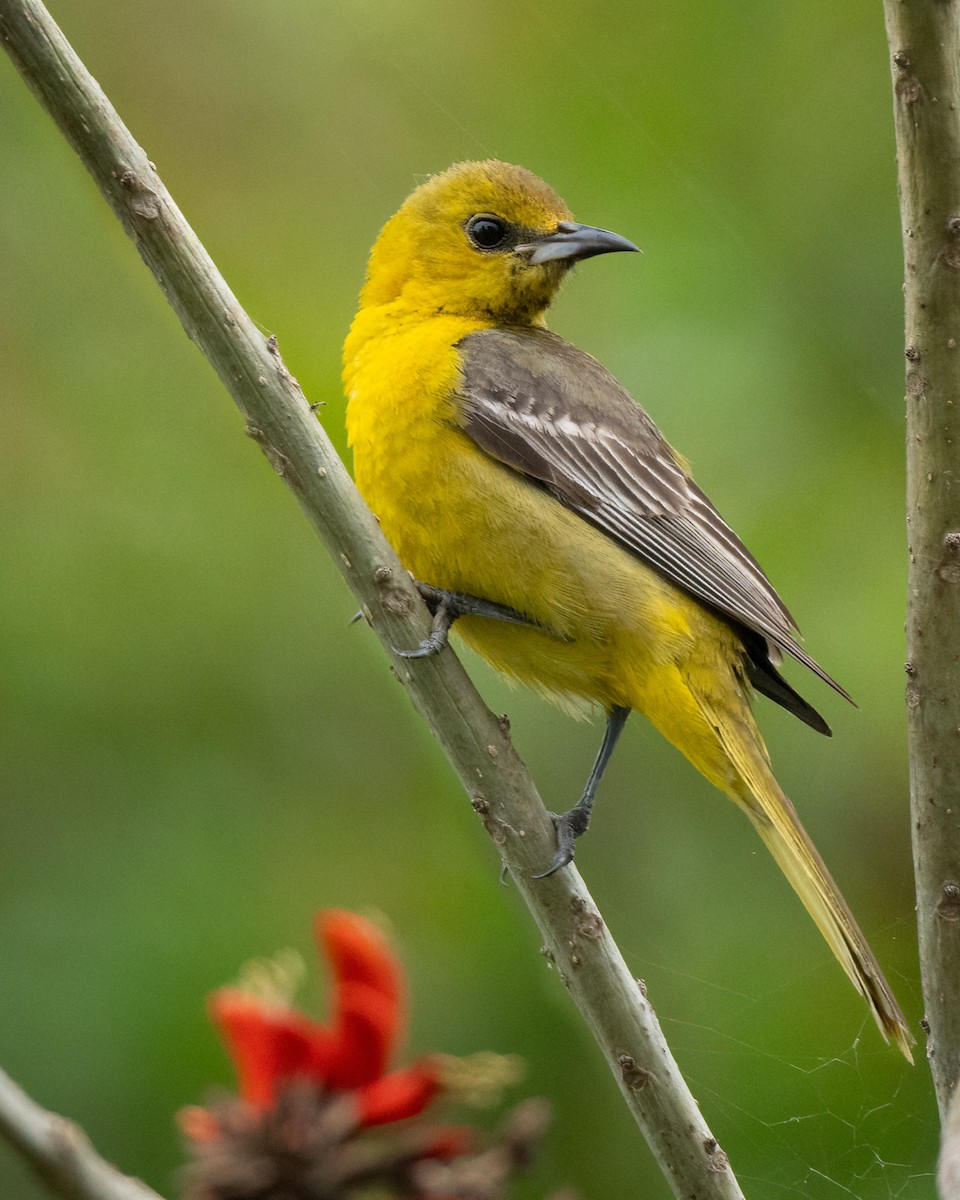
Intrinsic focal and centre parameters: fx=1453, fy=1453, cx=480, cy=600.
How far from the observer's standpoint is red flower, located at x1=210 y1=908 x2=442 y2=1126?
160 cm

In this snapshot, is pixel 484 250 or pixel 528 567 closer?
pixel 528 567

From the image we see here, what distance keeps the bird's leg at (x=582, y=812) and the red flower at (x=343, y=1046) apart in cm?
102

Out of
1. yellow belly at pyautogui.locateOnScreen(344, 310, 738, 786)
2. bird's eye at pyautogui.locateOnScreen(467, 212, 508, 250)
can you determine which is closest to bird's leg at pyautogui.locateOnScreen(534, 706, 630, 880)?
yellow belly at pyautogui.locateOnScreen(344, 310, 738, 786)

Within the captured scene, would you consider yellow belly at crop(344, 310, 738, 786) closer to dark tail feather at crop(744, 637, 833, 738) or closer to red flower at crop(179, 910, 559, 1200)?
dark tail feather at crop(744, 637, 833, 738)

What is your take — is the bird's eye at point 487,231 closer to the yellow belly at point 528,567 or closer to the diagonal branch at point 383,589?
the yellow belly at point 528,567

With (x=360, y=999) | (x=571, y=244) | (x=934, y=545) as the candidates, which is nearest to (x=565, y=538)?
(x=571, y=244)

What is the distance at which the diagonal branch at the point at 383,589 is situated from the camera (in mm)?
2443

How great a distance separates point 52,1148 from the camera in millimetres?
1158

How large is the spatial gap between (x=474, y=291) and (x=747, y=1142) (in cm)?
247

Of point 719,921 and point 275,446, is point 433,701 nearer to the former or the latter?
point 275,446

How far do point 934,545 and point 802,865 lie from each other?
40.7 inches

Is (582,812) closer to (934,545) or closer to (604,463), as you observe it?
(604,463)

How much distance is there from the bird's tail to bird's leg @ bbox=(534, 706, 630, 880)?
0.35 meters

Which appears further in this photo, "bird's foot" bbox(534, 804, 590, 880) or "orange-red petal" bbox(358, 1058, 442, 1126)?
"bird's foot" bbox(534, 804, 590, 880)
